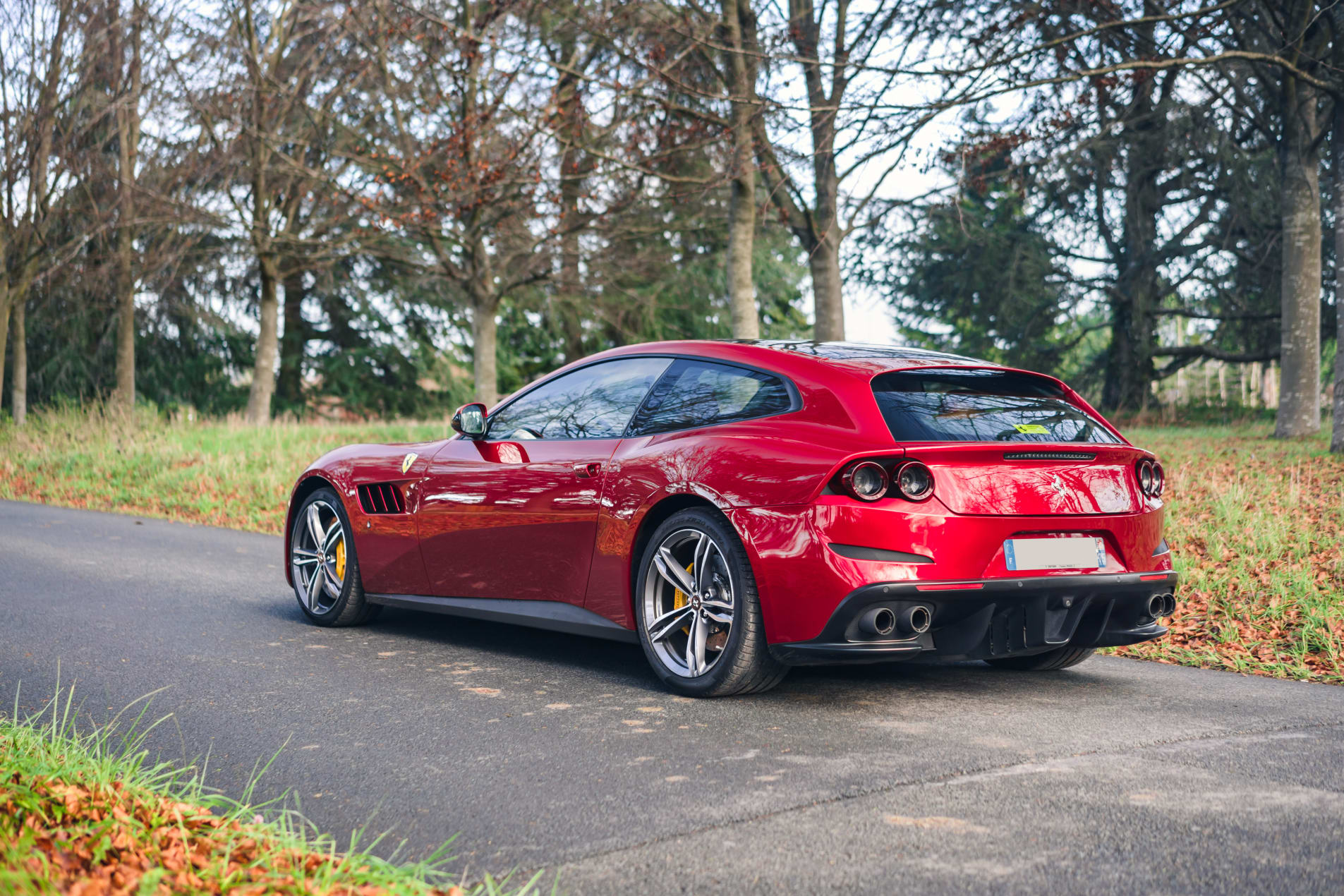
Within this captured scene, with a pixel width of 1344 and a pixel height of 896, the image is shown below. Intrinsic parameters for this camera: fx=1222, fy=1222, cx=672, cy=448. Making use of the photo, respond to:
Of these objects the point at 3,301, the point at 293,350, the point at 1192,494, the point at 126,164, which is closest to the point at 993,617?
the point at 1192,494

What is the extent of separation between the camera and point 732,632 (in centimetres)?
475

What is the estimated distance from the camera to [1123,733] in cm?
443

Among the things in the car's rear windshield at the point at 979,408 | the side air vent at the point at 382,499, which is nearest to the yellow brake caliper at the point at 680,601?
the car's rear windshield at the point at 979,408

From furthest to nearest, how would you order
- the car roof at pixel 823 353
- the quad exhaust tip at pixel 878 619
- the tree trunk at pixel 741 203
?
the tree trunk at pixel 741 203 → the car roof at pixel 823 353 → the quad exhaust tip at pixel 878 619

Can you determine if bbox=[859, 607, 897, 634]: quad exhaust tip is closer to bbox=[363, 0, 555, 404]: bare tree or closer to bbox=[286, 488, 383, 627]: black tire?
bbox=[286, 488, 383, 627]: black tire

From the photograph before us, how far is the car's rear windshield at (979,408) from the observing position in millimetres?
4656

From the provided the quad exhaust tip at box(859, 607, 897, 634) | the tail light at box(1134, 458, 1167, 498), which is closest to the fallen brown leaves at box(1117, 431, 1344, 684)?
the tail light at box(1134, 458, 1167, 498)

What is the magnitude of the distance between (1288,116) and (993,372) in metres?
13.0

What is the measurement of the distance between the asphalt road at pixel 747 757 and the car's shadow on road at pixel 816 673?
0.03 metres

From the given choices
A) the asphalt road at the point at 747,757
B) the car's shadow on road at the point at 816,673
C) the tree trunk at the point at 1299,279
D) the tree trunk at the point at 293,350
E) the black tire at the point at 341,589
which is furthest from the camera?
the tree trunk at the point at 293,350

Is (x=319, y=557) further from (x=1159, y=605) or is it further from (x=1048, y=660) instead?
(x=1159, y=605)

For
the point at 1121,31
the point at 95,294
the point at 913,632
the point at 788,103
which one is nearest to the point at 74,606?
the point at 913,632

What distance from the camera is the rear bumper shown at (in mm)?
4398

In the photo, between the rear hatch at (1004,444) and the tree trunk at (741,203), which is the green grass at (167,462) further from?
the rear hatch at (1004,444)
